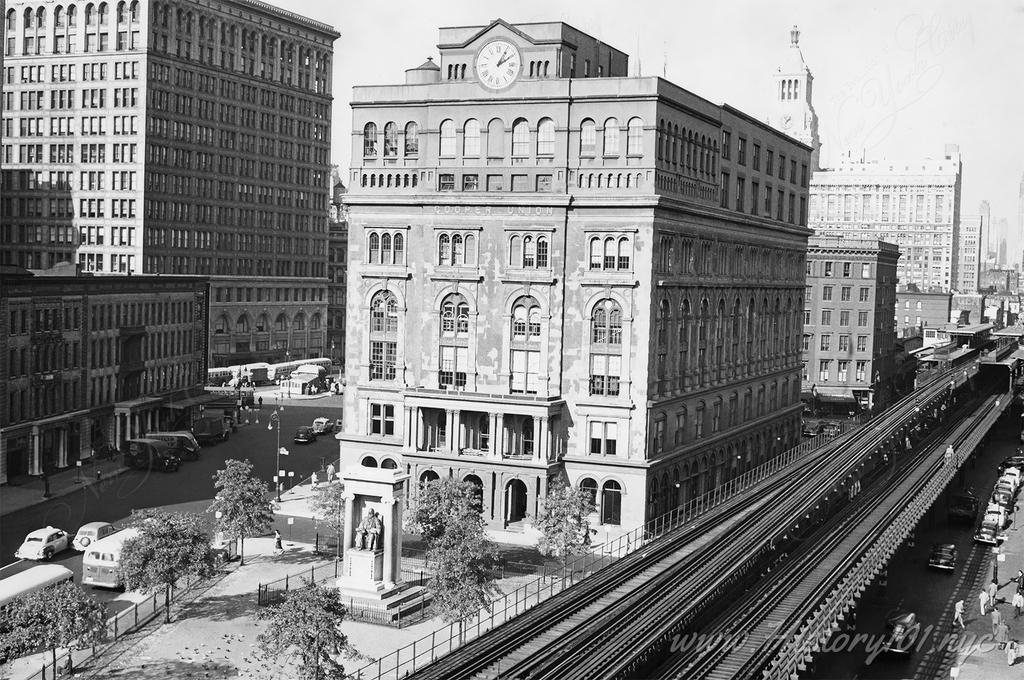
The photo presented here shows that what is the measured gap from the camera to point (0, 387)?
99438 millimetres

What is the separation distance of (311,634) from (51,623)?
38.4 ft

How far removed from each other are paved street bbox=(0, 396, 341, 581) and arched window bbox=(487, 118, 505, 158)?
3104 centimetres

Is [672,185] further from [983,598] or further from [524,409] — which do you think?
[983,598]

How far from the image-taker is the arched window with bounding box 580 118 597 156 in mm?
93562

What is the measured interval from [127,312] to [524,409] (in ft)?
Answer: 164

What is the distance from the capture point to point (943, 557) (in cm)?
8756

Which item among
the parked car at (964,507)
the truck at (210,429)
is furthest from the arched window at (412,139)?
the parked car at (964,507)

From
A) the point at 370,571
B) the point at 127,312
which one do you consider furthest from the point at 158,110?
the point at 370,571

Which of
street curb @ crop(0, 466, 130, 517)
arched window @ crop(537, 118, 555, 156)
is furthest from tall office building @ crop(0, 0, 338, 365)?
arched window @ crop(537, 118, 555, 156)

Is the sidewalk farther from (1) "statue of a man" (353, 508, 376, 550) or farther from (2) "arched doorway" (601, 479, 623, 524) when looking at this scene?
(2) "arched doorway" (601, 479, 623, 524)

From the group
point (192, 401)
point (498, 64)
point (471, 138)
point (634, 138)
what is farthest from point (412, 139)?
point (192, 401)

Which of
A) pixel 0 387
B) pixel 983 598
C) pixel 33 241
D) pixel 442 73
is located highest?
pixel 442 73

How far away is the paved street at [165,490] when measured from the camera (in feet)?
287

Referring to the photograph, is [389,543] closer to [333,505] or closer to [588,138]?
[333,505]
